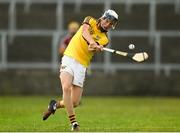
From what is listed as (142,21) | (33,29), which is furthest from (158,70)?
(33,29)

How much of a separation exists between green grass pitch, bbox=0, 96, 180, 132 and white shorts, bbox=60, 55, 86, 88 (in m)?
0.95

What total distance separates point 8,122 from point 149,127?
315 centimetres

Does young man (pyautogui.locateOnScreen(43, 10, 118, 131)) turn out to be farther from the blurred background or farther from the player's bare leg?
the blurred background

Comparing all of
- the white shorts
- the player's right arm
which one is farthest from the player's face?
the white shorts

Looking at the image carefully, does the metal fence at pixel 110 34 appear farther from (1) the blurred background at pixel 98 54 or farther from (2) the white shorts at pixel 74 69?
(2) the white shorts at pixel 74 69

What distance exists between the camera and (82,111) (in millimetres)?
23922

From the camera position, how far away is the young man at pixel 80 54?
55.6ft

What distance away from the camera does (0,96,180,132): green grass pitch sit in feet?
58.0

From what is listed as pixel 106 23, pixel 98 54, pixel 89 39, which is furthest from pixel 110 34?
pixel 89 39

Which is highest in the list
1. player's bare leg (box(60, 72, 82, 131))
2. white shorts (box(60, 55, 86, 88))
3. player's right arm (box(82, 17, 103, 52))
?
player's right arm (box(82, 17, 103, 52))

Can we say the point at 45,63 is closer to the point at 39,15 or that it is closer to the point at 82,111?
the point at 39,15

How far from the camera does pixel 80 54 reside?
56.9 ft

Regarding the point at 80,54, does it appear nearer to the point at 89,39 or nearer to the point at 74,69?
the point at 74,69

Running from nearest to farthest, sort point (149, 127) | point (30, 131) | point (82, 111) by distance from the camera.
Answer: point (30, 131) < point (149, 127) < point (82, 111)
